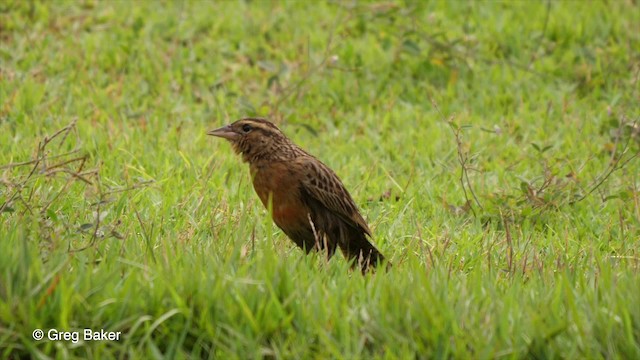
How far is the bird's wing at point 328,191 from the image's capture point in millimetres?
6105

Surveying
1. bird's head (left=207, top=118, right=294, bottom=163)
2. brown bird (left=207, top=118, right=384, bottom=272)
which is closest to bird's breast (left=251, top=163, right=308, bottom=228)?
brown bird (left=207, top=118, right=384, bottom=272)

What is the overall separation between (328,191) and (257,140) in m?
0.56

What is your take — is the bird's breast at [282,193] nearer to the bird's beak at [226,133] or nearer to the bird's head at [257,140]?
the bird's head at [257,140]

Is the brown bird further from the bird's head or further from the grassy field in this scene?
the grassy field

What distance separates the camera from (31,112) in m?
8.43

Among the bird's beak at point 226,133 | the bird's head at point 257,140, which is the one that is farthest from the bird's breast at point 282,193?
the bird's beak at point 226,133

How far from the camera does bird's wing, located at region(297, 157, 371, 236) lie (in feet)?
20.0

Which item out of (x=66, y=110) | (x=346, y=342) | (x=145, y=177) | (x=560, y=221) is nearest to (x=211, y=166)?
(x=145, y=177)

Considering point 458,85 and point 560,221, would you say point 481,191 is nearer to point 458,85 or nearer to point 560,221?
point 560,221

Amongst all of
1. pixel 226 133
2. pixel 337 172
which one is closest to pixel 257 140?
pixel 226 133

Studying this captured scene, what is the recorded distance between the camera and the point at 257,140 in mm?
6395

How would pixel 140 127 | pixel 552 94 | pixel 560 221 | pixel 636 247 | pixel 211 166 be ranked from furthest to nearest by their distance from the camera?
pixel 552 94 < pixel 140 127 < pixel 211 166 < pixel 560 221 < pixel 636 247

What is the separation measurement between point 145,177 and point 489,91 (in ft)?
11.9

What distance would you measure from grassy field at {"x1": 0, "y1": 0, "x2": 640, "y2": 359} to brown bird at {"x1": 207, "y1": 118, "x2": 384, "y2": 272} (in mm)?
193
